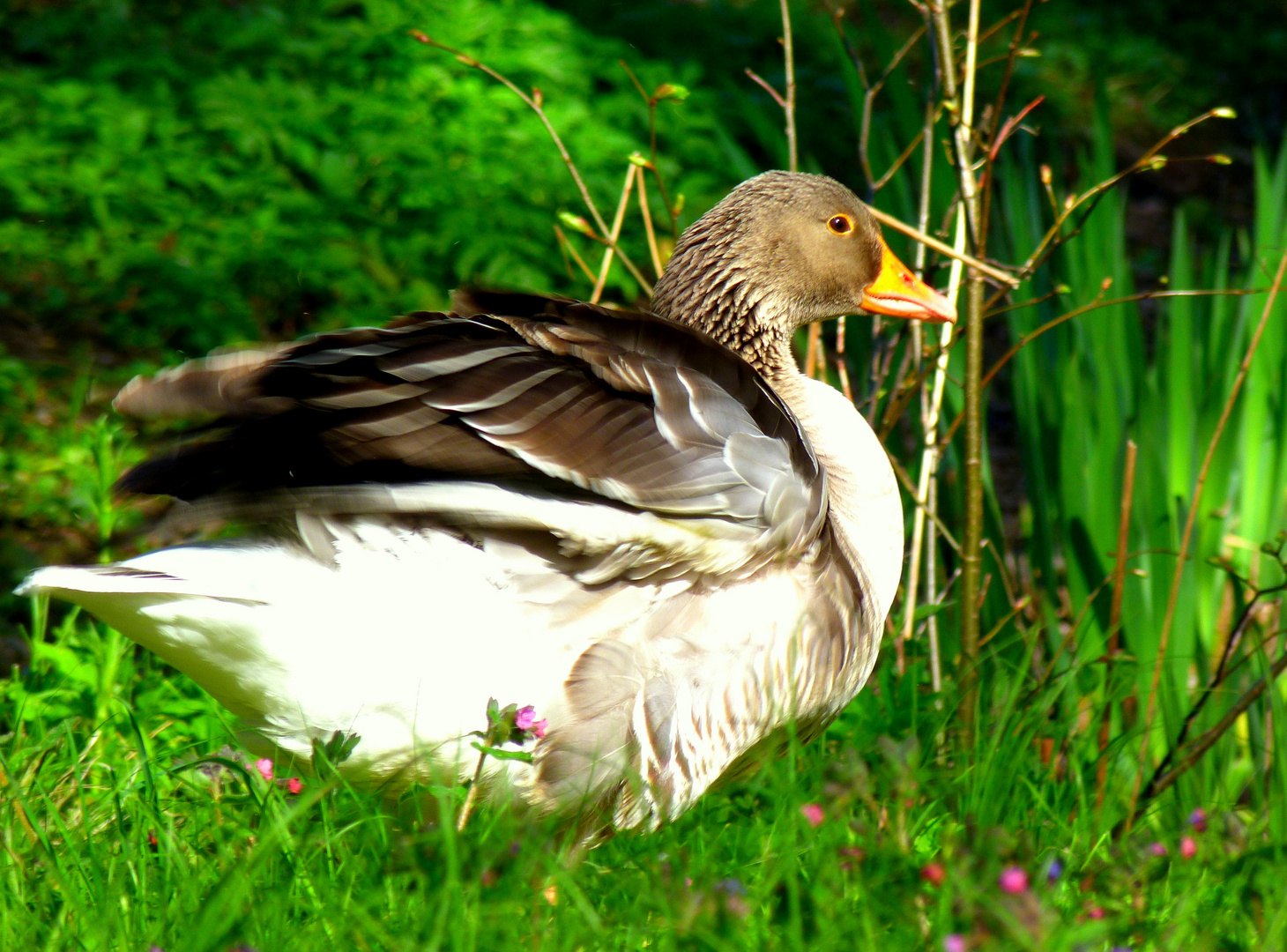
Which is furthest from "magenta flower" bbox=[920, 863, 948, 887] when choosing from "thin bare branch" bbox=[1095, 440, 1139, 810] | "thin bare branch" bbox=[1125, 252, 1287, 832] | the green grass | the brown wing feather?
"thin bare branch" bbox=[1125, 252, 1287, 832]

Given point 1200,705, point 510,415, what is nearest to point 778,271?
point 510,415

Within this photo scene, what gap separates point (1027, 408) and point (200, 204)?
4.00 meters

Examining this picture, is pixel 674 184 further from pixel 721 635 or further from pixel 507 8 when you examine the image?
pixel 721 635

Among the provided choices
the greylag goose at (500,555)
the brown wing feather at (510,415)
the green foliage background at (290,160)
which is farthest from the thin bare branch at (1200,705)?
the green foliage background at (290,160)

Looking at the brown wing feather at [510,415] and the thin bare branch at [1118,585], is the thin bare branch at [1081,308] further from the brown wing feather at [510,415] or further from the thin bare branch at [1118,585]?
the brown wing feather at [510,415]

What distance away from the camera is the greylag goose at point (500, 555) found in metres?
2.12

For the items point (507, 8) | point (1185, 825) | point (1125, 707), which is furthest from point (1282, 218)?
point (507, 8)

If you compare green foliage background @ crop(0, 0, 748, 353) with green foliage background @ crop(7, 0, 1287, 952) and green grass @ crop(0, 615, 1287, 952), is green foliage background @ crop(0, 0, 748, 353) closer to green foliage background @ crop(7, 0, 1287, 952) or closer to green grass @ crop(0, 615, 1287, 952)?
green foliage background @ crop(7, 0, 1287, 952)

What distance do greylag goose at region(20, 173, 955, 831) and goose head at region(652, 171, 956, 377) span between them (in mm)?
683

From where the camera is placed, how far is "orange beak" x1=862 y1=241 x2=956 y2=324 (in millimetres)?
3143

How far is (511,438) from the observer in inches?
82.7

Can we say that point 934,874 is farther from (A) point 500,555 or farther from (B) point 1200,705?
(B) point 1200,705

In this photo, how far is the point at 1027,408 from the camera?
333 cm

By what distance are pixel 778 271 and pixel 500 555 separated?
1227mm
